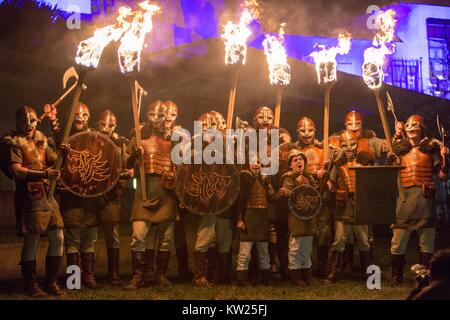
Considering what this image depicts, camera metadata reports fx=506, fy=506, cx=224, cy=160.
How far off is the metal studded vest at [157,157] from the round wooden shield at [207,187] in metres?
0.28

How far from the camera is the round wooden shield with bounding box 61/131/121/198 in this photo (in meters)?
6.11

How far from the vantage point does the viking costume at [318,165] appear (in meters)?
7.07

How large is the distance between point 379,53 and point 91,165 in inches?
162

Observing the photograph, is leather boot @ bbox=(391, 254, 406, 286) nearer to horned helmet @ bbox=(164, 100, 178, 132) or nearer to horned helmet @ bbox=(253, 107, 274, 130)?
horned helmet @ bbox=(253, 107, 274, 130)

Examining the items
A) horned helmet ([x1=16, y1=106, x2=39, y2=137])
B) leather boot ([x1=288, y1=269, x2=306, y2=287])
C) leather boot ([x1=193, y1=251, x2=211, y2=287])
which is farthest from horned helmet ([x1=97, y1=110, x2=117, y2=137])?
leather boot ([x1=288, y1=269, x2=306, y2=287])

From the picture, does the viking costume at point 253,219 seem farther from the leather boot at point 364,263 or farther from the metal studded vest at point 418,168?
the metal studded vest at point 418,168

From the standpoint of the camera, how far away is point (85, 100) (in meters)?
9.73

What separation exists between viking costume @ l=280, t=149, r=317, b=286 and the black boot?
0.81 meters

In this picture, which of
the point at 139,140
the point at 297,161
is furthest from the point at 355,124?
the point at 139,140

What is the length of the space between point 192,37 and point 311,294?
1474 cm

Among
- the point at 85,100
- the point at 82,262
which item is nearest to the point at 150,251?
the point at 82,262

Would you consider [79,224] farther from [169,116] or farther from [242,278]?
[242,278]

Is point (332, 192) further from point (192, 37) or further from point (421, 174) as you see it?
point (192, 37)

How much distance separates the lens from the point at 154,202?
20.8 feet
